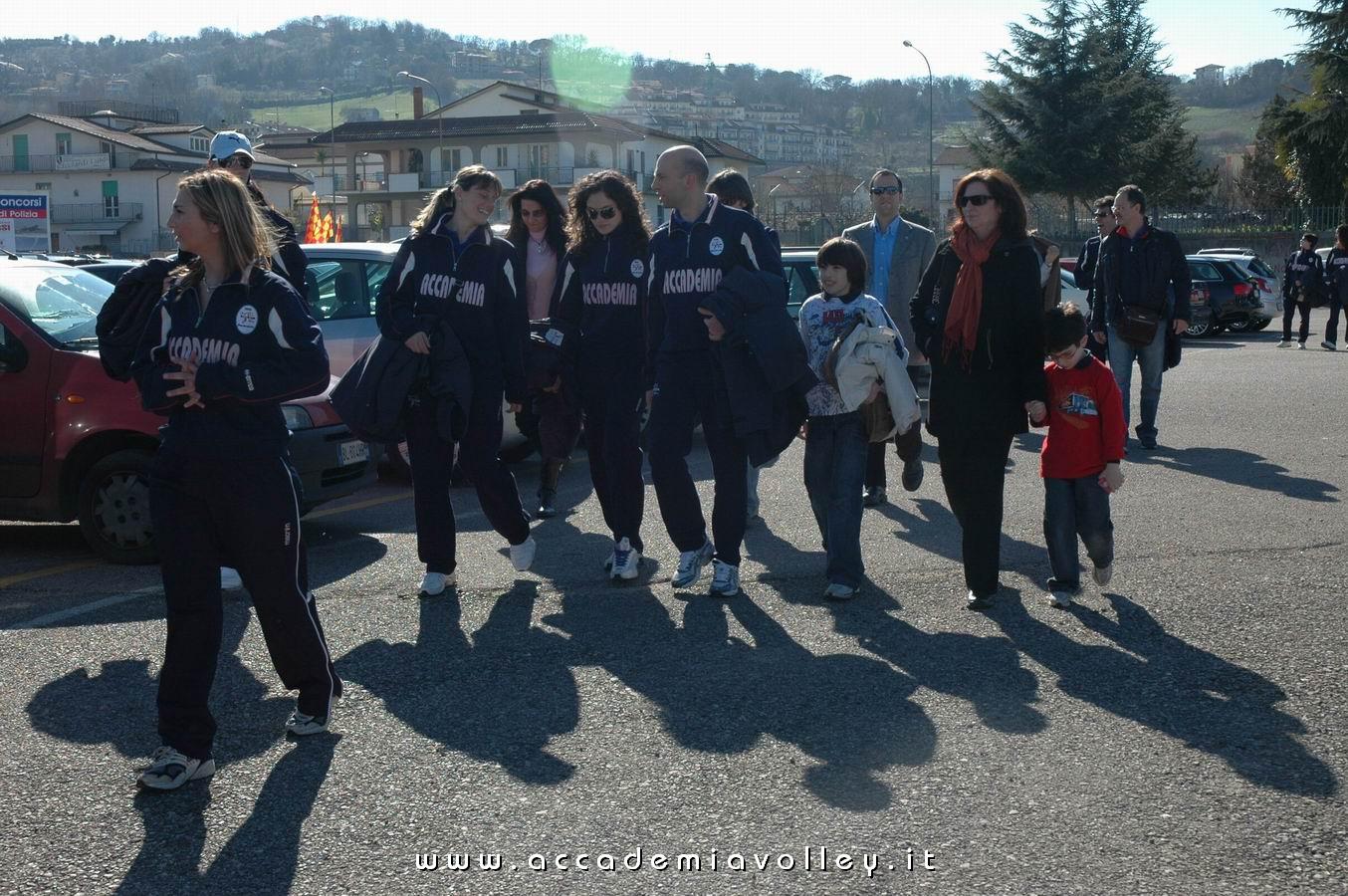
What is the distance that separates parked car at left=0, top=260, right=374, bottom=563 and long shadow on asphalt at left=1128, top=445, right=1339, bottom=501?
5.90 meters

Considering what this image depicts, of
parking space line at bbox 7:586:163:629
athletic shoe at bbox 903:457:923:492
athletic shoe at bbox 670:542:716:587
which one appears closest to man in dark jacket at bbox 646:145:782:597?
athletic shoe at bbox 670:542:716:587

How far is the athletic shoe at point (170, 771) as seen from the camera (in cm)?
435

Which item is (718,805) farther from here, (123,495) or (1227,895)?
(123,495)

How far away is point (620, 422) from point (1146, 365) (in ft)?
19.5

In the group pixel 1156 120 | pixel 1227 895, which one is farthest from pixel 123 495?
Result: pixel 1156 120

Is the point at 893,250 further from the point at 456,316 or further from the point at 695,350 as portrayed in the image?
the point at 456,316

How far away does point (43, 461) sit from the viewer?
7.82m

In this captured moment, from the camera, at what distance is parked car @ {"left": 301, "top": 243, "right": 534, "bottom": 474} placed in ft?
34.6

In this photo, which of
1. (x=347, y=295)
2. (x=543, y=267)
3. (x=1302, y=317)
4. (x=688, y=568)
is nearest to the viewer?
(x=688, y=568)

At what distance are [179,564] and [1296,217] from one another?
49.8 metres

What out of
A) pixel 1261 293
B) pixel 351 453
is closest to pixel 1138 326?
pixel 351 453

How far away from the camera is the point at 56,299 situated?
830cm

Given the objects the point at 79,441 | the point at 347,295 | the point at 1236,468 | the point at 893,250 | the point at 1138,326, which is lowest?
the point at 1236,468

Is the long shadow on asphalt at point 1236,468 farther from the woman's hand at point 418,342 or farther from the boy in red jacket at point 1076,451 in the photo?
the woman's hand at point 418,342
